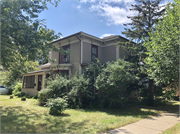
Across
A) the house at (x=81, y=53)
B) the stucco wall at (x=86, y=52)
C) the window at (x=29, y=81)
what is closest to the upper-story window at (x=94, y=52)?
the house at (x=81, y=53)

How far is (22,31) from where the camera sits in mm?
8195

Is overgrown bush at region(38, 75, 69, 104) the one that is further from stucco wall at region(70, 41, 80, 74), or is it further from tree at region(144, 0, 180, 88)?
tree at region(144, 0, 180, 88)

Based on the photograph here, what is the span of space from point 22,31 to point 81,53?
21.6ft

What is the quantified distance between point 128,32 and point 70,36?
574 cm

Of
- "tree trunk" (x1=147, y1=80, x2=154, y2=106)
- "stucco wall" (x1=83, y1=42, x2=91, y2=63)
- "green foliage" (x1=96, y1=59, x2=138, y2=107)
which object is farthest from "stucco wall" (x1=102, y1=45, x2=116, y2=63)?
"green foliage" (x1=96, y1=59, x2=138, y2=107)

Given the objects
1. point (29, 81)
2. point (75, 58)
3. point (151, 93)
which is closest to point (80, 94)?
point (75, 58)

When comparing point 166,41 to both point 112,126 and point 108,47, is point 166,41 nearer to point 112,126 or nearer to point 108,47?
point 112,126

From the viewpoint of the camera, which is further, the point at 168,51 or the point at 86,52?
the point at 86,52

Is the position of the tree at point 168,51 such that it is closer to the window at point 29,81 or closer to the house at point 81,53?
the house at point 81,53

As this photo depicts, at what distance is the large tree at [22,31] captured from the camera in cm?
789

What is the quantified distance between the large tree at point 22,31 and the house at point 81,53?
4.45m

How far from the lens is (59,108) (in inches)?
305

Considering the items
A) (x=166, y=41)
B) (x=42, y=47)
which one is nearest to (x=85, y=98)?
(x=42, y=47)

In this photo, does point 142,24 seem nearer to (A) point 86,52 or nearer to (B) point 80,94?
(A) point 86,52
